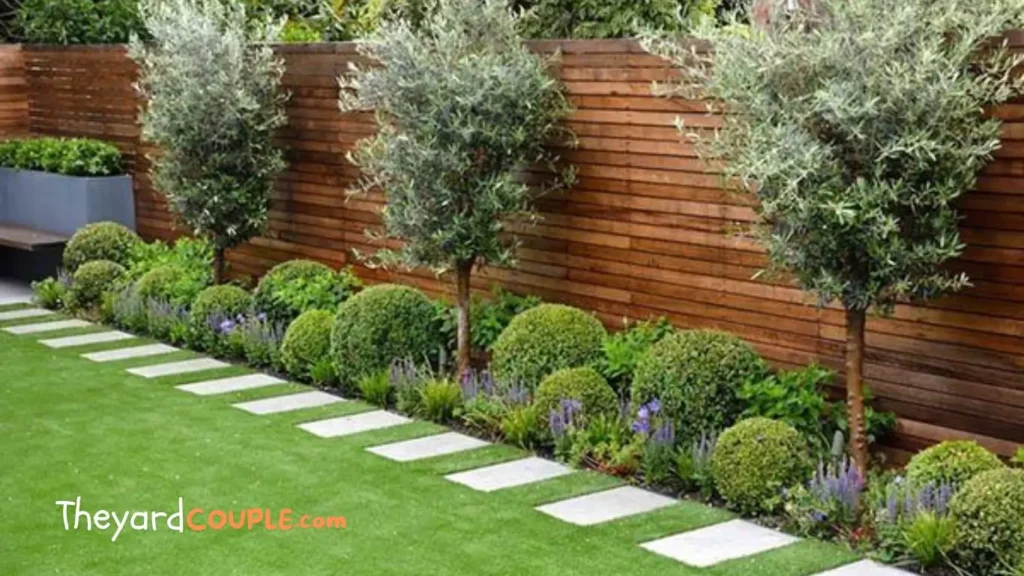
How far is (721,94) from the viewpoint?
6.69 metres

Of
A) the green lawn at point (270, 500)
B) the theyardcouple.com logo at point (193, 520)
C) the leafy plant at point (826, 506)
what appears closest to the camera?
the green lawn at point (270, 500)

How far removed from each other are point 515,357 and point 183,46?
165 inches

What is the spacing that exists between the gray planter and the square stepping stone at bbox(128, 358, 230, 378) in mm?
3528

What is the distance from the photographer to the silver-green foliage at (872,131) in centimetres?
602

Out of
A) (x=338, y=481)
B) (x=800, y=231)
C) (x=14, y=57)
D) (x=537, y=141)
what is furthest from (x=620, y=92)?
(x=14, y=57)

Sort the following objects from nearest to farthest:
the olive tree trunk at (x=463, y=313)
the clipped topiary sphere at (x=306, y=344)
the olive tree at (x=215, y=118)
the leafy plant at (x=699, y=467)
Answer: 1. the leafy plant at (x=699, y=467)
2. the olive tree trunk at (x=463, y=313)
3. the clipped topiary sphere at (x=306, y=344)
4. the olive tree at (x=215, y=118)

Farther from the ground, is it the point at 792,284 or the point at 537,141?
the point at 537,141

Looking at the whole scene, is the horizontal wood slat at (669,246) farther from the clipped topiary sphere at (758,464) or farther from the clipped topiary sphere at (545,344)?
the clipped topiary sphere at (758,464)

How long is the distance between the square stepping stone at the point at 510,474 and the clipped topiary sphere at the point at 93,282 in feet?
18.3

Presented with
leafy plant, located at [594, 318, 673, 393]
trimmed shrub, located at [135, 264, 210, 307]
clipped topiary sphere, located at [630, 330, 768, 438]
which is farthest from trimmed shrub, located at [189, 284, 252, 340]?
clipped topiary sphere, located at [630, 330, 768, 438]

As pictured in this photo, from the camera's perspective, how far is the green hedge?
1306 centimetres

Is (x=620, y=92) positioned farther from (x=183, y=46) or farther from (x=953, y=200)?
(x=183, y=46)

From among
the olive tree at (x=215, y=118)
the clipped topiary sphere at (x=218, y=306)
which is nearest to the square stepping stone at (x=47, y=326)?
the olive tree at (x=215, y=118)

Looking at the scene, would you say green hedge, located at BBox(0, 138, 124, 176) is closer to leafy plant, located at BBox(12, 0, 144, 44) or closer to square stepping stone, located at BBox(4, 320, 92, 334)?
leafy plant, located at BBox(12, 0, 144, 44)
